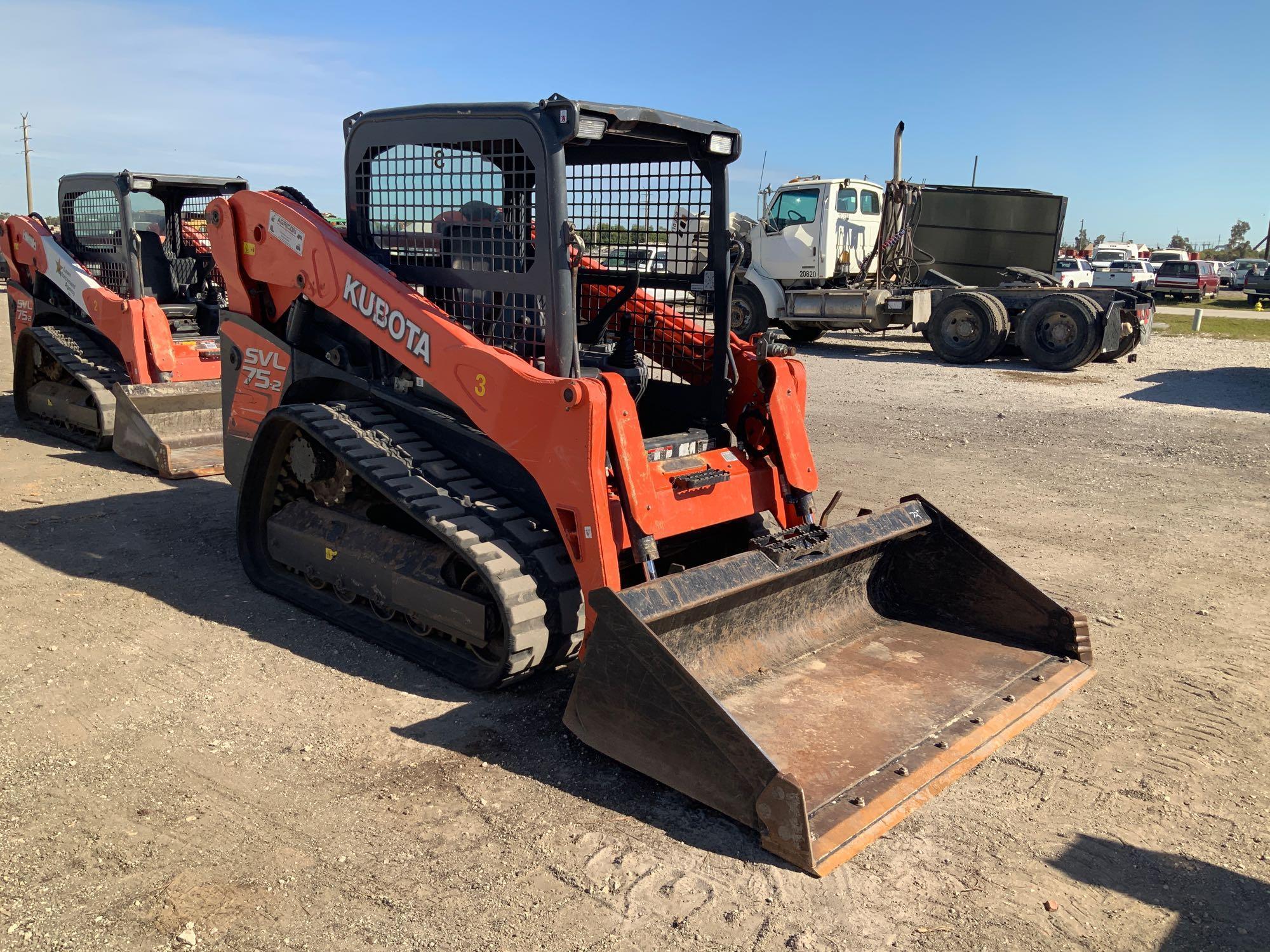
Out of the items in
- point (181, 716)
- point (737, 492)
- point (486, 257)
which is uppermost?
point (486, 257)

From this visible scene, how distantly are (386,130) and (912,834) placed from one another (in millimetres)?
3911

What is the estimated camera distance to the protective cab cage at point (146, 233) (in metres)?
8.73

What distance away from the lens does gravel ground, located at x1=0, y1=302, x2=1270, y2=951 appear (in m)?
2.85

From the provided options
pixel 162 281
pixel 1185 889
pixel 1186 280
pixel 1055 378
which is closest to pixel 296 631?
pixel 1185 889

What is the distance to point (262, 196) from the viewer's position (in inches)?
209

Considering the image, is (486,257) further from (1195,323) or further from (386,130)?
(1195,323)

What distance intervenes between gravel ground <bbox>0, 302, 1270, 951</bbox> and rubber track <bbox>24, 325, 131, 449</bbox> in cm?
251

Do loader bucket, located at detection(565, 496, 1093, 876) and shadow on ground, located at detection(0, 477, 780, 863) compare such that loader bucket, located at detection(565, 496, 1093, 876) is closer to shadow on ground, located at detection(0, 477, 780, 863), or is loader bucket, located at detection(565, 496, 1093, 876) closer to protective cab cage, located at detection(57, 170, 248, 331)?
shadow on ground, located at detection(0, 477, 780, 863)


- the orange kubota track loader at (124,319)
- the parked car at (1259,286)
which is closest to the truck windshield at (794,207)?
the orange kubota track loader at (124,319)

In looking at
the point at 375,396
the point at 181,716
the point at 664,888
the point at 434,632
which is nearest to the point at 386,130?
the point at 375,396

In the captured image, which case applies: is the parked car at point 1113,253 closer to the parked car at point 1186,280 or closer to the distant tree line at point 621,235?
the parked car at point 1186,280

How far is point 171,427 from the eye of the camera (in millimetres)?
8203

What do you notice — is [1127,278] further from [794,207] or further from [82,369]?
[82,369]

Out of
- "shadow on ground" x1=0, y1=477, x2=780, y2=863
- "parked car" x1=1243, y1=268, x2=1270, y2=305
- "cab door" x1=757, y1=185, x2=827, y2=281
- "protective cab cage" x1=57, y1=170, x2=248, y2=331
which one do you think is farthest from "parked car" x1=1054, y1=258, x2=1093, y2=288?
"shadow on ground" x1=0, y1=477, x2=780, y2=863
